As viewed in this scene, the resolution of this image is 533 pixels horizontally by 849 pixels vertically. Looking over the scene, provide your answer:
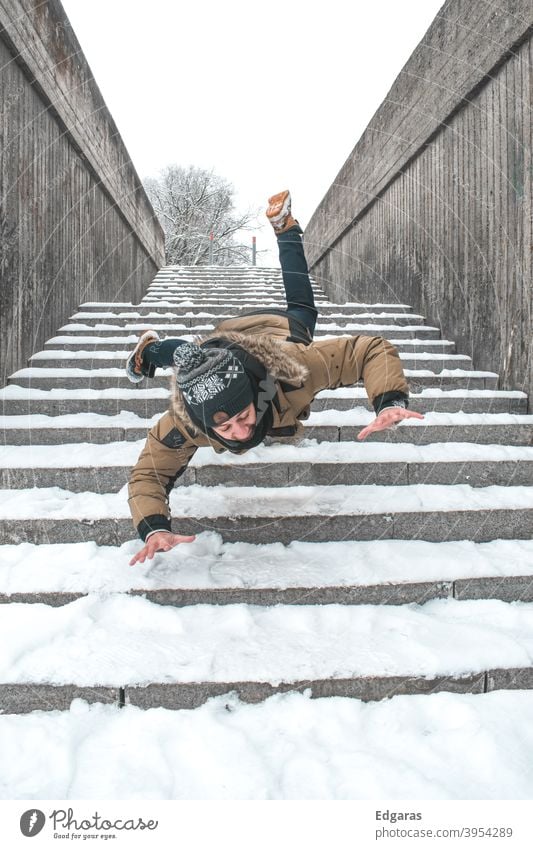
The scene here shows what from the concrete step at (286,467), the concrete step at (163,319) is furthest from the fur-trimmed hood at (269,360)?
the concrete step at (163,319)

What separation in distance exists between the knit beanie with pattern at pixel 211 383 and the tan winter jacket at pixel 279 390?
0.12m

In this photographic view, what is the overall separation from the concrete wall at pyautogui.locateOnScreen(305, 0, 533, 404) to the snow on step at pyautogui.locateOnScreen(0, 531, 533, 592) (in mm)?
1537

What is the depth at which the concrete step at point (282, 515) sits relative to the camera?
2174 millimetres

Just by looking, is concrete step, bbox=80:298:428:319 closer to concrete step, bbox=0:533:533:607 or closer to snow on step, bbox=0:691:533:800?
→ concrete step, bbox=0:533:533:607

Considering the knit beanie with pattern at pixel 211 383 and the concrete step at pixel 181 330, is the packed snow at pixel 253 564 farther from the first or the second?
the concrete step at pixel 181 330

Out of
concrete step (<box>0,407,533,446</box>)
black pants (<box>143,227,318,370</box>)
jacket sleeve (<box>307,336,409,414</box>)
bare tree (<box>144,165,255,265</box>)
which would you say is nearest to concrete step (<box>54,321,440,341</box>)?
black pants (<box>143,227,318,370</box>)

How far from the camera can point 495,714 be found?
5.00 ft

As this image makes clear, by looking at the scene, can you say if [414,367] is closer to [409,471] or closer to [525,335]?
[525,335]

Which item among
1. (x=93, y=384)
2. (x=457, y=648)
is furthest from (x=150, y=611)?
(x=93, y=384)

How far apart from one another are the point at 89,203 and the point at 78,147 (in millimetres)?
531

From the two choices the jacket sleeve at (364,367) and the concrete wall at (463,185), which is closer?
the jacket sleeve at (364,367)

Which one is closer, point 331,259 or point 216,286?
point 216,286

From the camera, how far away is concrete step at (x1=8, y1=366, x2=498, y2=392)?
325cm

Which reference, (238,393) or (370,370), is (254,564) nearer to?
(238,393)
